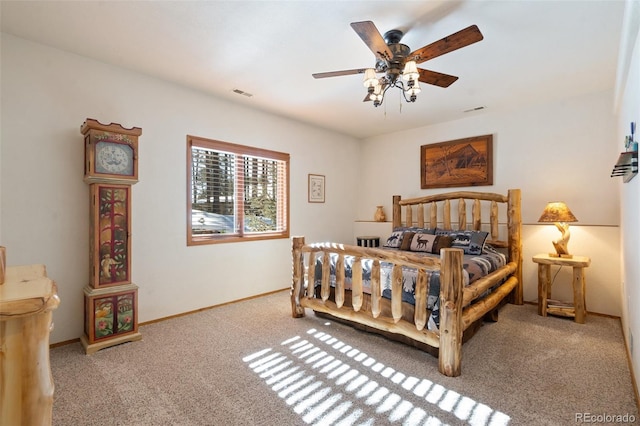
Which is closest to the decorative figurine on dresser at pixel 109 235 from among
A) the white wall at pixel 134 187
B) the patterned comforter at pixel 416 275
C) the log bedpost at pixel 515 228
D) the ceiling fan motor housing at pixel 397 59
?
the white wall at pixel 134 187

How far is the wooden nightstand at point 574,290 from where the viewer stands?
320cm

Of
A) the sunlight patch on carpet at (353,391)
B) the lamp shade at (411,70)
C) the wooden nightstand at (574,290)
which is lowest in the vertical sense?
the sunlight patch on carpet at (353,391)

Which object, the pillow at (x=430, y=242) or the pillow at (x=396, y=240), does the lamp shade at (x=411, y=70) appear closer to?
the pillow at (x=430, y=242)

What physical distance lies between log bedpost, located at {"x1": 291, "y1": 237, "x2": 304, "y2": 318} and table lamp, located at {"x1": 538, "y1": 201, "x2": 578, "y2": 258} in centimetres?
268

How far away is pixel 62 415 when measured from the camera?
1.78 meters

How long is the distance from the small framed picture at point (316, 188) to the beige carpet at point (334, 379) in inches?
91.2

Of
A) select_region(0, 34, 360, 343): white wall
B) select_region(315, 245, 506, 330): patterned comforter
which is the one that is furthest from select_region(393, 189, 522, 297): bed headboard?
select_region(0, 34, 360, 343): white wall

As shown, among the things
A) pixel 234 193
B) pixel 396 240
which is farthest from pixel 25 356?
pixel 396 240

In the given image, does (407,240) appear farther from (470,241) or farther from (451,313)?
(451,313)

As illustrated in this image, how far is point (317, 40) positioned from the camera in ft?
8.16

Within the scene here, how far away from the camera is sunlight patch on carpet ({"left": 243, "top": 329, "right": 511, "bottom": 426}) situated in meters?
1.77

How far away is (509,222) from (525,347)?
170 cm

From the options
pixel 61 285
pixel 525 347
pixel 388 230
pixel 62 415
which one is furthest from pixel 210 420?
pixel 388 230

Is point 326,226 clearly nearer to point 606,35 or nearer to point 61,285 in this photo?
point 61,285
